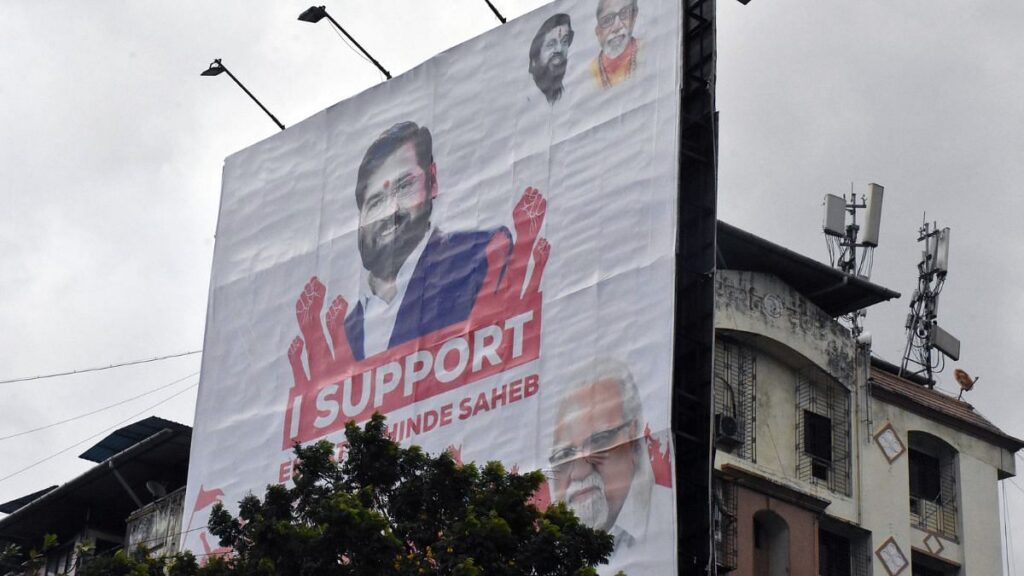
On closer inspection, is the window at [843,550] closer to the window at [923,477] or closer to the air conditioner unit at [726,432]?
the window at [923,477]

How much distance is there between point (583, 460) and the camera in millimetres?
37156

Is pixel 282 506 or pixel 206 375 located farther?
pixel 206 375

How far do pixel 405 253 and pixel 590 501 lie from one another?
836 centimetres

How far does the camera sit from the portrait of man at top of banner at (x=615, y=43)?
39.7m

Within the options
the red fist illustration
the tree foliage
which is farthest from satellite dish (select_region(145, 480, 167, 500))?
the tree foliage

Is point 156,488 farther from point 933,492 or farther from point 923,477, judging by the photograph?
point 933,492

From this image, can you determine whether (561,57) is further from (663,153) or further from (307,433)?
(307,433)

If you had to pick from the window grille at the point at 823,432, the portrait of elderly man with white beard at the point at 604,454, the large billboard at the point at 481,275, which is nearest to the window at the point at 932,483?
the window grille at the point at 823,432

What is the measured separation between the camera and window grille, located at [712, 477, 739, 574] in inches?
1517

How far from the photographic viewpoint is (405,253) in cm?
4284

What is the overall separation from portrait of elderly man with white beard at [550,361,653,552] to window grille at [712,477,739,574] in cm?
265

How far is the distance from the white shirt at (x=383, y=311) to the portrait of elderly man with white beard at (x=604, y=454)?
585cm

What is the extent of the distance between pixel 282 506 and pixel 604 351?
8864 millimetres

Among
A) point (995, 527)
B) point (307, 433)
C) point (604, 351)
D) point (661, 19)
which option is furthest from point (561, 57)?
point (995, 527)
